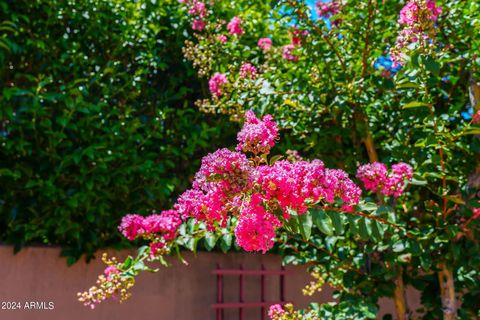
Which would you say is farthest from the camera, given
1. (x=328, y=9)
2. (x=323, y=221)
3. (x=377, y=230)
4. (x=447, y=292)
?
(x=328, y=9)

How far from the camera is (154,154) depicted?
3.97 m

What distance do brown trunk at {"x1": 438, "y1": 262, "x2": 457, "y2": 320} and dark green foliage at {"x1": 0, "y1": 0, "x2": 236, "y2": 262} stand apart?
1.74 m

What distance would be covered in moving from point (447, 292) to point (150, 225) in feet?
5.09

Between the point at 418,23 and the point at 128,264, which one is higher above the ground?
the point at 418,23

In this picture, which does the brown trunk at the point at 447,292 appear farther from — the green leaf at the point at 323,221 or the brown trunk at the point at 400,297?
the green leaf at the point at 323,221

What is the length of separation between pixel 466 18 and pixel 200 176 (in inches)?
85.4

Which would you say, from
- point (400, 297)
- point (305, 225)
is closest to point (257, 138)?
point (305, 225)

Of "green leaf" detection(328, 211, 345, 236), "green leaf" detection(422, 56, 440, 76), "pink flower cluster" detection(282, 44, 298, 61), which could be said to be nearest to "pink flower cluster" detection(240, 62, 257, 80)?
"pink flower cluster" detection(282, 44, 298, 61)

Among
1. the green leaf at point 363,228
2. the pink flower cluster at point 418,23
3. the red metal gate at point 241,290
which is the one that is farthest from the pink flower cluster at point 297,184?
the red metal gate at point 241,290

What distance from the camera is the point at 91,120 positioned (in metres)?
3.78

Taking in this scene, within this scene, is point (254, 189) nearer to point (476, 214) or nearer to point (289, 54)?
point (476, 214)

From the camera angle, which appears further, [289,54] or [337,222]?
[289,54]

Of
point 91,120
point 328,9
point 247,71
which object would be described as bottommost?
point 91,120

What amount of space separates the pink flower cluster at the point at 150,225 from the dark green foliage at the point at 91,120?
102cm
